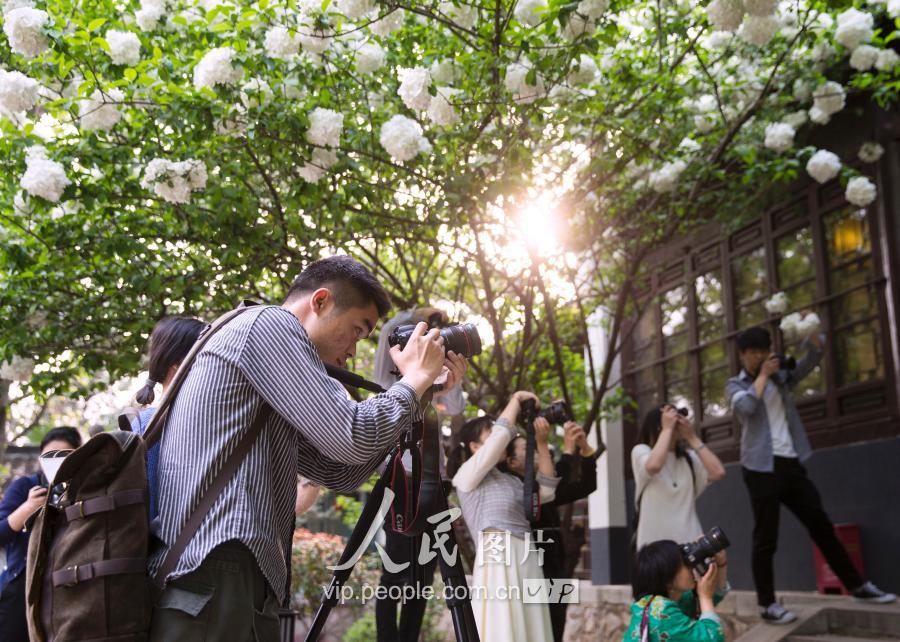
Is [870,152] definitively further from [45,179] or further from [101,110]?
[45,179]

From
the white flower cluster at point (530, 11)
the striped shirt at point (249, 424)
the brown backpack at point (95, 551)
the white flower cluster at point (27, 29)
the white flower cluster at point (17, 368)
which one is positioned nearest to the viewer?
the brown backpack at point (95, 551)

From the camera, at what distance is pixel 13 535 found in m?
4.46

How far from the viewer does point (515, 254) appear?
720 centimetres

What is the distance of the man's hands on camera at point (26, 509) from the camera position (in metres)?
4.11

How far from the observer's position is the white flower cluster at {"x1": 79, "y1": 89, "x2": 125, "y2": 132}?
4.95 metres

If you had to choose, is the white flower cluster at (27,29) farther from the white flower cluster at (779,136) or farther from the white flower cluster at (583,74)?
the white flower cluster at (779,136)

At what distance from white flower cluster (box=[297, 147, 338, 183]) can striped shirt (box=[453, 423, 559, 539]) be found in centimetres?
176

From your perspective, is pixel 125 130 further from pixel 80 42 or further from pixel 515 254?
pixel 515 254

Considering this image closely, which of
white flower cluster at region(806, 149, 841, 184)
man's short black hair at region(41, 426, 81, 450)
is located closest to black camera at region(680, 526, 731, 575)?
man's short black hair at region(41, 426, 81, 450)

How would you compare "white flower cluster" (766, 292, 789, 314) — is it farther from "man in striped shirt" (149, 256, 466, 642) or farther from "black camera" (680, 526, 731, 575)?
"man in striped shirt" (149, 256, 466, 642)

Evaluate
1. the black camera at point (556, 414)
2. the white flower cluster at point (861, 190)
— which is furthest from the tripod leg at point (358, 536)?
the white flower cluster at point (861, 190)

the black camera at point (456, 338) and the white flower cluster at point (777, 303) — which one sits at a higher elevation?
the white flower cluster at point (777, 303)

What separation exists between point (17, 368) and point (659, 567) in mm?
4275

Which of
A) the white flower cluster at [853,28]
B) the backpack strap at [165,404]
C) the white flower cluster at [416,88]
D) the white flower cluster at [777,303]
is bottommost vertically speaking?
the backpack strap at [165,404]
